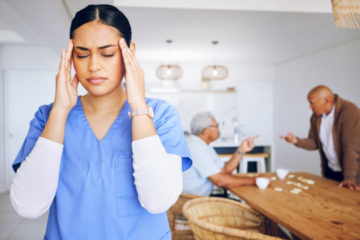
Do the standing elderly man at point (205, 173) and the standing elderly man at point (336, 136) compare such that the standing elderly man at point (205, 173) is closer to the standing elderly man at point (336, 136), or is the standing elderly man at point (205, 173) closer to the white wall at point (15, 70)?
the standing elderly man at point (336, 136)

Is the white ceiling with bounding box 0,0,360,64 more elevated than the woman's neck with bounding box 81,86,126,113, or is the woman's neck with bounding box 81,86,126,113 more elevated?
the white ceiling with bounding box 0,0,360,64

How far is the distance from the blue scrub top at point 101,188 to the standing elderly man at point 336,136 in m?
2.01

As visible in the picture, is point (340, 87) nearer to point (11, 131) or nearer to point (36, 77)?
point (36, 77)

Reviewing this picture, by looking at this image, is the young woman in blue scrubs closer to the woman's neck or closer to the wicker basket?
the woman's neck

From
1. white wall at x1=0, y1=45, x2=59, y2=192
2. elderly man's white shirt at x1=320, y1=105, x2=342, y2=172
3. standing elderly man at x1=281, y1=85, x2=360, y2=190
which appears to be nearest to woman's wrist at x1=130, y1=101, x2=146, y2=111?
standing elderly man at x1=281, y1=85, x2=360, y2=190

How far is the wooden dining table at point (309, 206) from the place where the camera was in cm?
134

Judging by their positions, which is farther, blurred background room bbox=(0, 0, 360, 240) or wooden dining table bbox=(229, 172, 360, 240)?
blurred background room bbox=(0, 0, 360, 240)

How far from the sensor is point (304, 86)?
5.91 meters

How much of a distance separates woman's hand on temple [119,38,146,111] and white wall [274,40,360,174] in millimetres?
4925

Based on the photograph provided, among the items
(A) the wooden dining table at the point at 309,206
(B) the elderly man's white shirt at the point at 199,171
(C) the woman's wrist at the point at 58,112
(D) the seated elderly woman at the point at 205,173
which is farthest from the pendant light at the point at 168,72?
(C) the woman's wrist at the point at 58,112

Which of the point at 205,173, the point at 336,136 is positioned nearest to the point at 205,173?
the point at 205,173

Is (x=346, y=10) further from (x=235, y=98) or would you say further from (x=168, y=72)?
(x=235, y=98)

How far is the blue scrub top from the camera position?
0.72 m

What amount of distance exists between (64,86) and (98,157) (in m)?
0.21
